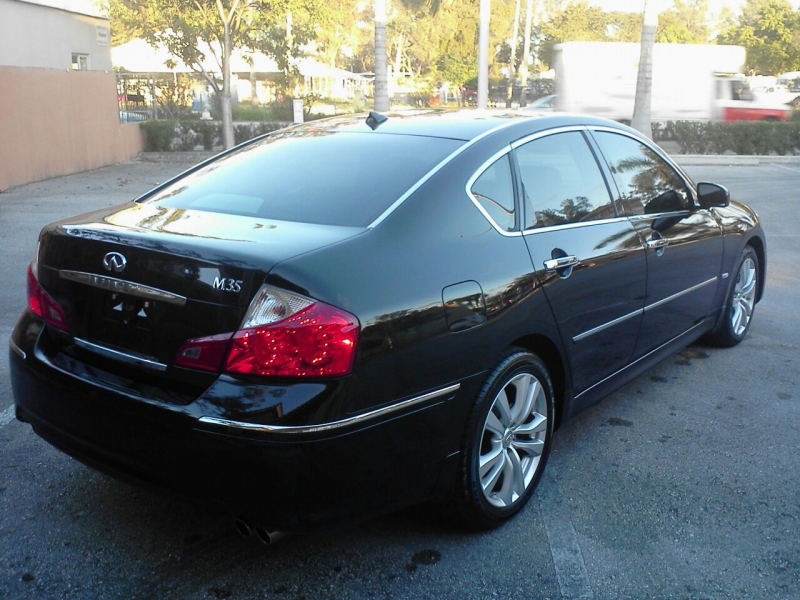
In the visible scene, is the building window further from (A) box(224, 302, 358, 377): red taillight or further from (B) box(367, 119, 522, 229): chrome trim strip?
(A) box(224, 302, 358, 377): red taillight

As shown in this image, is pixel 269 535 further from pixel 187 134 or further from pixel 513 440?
pixel 187 134

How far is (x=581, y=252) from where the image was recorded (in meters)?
3.79

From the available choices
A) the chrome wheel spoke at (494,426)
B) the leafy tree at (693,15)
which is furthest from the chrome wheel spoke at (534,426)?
the leafy tree at (693,15)

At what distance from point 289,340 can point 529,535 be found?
1403 mm

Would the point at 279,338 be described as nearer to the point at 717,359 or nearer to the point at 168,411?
the point at 168,411

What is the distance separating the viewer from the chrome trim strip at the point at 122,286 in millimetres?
2779

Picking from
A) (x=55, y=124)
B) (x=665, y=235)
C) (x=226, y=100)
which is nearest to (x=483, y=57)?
(x=226, y=100)

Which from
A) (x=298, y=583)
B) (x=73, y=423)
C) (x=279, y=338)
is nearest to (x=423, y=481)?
(x=298, y=583)

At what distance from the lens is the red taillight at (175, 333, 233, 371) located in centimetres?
268

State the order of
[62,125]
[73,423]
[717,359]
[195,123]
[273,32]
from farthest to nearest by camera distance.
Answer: [273,32] → [195,123] → [62,125] → [717,359] → [73,423]

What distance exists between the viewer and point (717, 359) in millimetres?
5688

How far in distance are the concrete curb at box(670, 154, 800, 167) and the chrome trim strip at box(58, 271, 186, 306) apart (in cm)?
2054

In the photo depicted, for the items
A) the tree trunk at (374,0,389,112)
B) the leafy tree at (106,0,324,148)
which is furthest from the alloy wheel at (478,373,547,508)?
the leafy tree at (106,0,324,148)

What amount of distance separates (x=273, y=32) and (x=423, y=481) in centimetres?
2437
